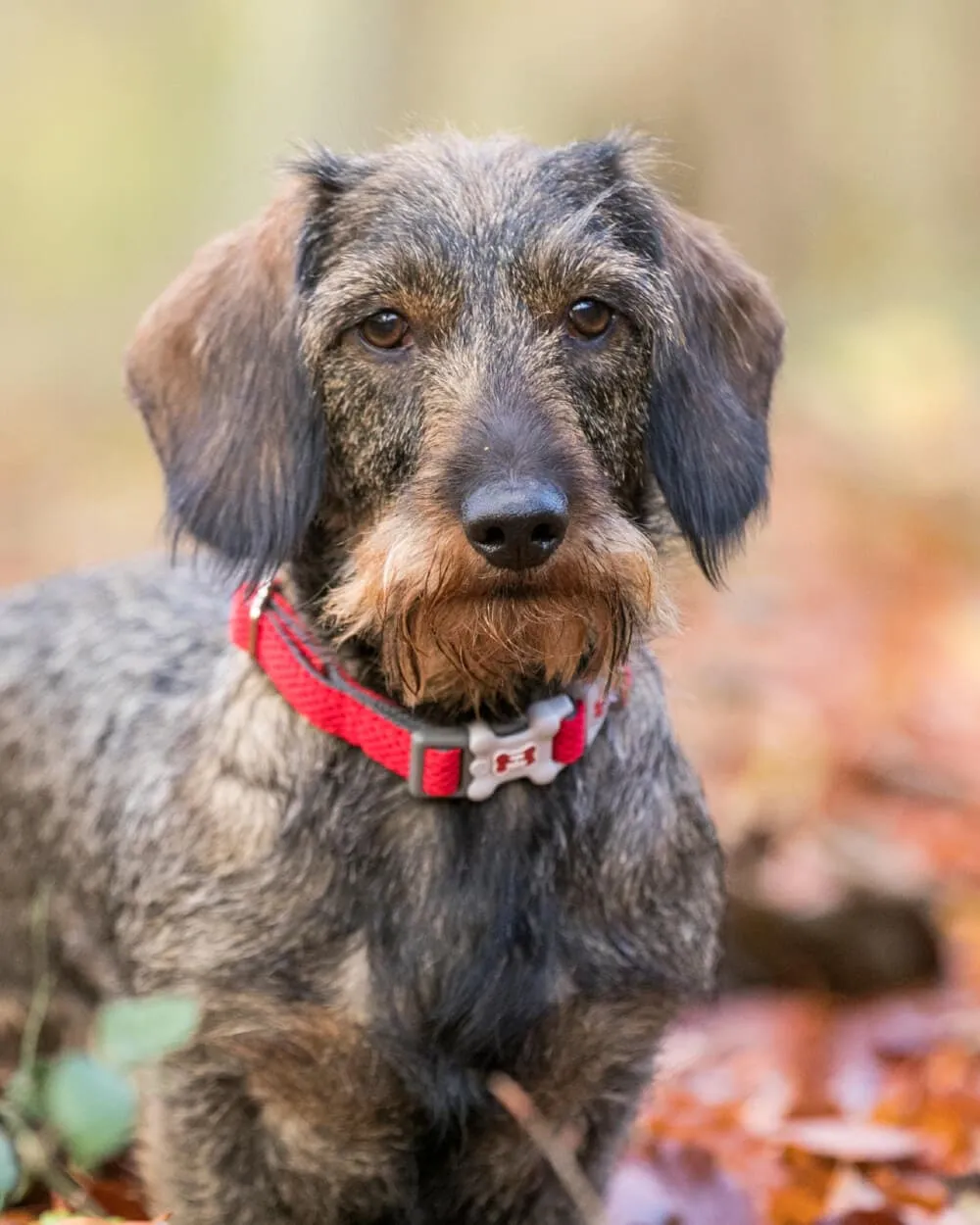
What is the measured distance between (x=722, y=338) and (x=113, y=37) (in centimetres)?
1747

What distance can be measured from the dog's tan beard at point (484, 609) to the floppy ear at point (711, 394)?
0.20 meters

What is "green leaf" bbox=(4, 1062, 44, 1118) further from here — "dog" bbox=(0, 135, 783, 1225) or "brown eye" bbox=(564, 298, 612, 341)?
"brown eye" bbox=(564, 298, 612, 341)

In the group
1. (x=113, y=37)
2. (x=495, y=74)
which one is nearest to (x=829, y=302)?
(x=495, y=74)

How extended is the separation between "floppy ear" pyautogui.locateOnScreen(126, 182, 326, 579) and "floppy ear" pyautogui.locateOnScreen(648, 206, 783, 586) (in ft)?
1.99

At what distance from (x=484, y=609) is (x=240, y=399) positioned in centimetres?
61

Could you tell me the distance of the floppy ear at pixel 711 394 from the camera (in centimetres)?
284

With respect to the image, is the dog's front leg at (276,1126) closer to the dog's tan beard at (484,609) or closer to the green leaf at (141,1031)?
the green leaf at (141,1031)

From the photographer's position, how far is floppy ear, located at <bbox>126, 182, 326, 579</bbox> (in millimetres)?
2717

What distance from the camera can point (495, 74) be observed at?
13062 mm

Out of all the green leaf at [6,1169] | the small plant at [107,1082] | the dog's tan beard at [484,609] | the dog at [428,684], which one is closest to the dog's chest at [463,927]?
the dog at [428,684]

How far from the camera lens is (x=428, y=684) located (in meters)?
2.71

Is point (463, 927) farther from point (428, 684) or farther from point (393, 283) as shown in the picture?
point (393, 283)

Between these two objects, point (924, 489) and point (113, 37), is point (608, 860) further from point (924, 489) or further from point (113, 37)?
point (113, 37)

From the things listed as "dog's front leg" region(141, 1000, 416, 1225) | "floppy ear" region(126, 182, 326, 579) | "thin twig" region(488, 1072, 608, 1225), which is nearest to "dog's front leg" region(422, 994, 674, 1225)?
"thin twig" region(488, 1072, 608, 1225)
